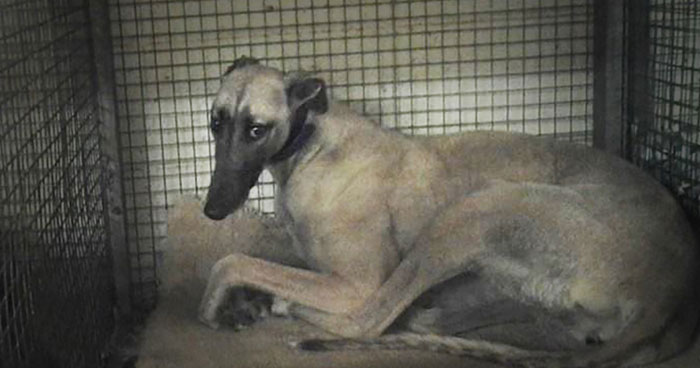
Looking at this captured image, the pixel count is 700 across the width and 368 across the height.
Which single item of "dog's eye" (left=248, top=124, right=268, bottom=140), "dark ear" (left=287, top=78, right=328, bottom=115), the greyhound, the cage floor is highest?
"dark ear" (left=287, top=78, right=328, bottom=115)

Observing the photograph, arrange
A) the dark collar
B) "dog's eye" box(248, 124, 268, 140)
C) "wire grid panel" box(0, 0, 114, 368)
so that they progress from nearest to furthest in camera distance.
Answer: "wire grid panel" box(0, 0, 114, 368)
"dog's eye" box(248, 124, 268, 140)
the dark collar

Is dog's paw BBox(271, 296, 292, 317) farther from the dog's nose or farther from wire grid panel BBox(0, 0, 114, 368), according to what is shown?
wire grid panel BBox(0, 0, 114, 368)

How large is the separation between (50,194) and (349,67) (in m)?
1.68

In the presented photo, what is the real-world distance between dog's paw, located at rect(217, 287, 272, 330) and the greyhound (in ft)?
0.19

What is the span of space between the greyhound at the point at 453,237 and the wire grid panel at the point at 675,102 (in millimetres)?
289

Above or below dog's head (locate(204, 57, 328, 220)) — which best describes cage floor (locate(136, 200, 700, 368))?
below

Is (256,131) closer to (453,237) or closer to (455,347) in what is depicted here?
(453,237)

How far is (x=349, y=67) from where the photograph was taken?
4.18 m

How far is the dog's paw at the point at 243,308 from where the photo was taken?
3.55 m

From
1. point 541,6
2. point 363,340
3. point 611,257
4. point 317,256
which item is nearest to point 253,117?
point 317,256

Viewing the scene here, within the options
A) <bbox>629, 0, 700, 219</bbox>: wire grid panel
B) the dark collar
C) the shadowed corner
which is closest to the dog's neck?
the dark collar

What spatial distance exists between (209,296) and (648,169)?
5.98 ft

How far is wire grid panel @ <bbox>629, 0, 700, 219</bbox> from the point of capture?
11.8 feet

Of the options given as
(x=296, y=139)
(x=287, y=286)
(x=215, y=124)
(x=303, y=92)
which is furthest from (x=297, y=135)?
(x=287, y=286)
